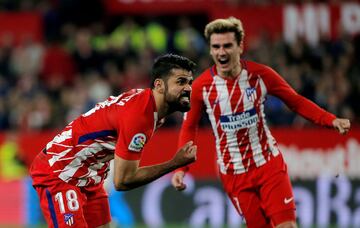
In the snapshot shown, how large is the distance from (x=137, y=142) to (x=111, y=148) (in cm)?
41

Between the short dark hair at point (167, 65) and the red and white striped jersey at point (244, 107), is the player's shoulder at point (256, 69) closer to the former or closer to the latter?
the red and white striped jersey at point (244, 107)

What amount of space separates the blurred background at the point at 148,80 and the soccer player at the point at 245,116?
15.0 feet

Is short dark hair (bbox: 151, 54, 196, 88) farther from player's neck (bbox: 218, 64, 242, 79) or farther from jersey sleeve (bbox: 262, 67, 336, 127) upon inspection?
jersey sleeve (bbox: 262, 67, 336, 127)

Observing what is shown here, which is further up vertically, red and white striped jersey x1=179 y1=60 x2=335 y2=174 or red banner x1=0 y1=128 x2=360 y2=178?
red and white striped jersey x1=179 y1=60 x2=335 y2=174

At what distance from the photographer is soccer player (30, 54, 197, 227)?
6.58m

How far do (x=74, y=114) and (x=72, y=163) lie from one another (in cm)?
878

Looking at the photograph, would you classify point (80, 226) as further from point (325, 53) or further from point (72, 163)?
point (325, 53)

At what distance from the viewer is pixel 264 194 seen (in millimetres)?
7820

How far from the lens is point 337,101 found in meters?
14.2

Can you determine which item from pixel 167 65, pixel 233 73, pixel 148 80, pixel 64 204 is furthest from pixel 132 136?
pixel 148 80

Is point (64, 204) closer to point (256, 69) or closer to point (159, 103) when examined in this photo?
point (159, 103)

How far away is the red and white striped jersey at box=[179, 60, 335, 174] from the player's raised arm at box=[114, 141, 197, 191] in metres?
1.36

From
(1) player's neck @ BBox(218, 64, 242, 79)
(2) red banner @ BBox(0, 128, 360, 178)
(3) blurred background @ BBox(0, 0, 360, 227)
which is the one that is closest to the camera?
(1) player's neck @ BBox(218, 64, 242, 79)

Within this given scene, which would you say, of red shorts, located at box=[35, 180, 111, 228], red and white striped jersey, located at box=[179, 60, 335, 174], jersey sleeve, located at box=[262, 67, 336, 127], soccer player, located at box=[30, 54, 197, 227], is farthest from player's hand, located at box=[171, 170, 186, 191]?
jersey sleeve, located at box=[262, 67, 336, 127]
